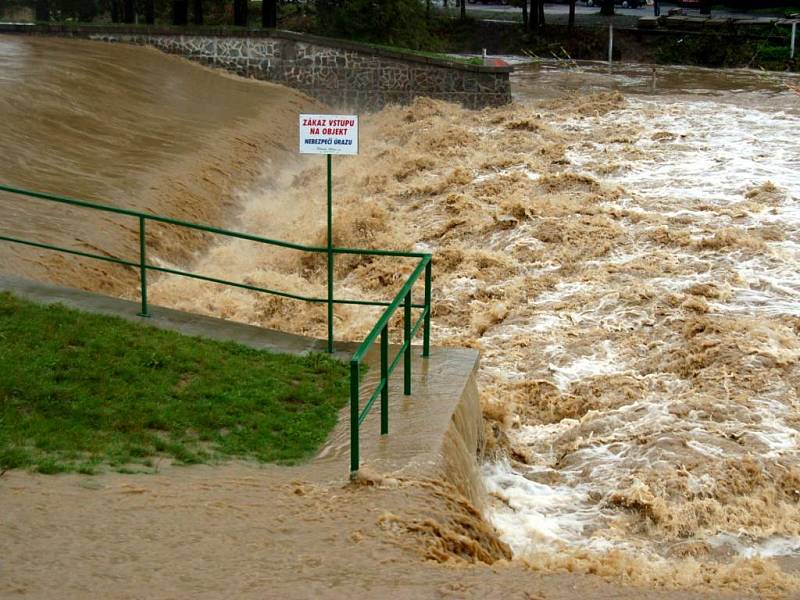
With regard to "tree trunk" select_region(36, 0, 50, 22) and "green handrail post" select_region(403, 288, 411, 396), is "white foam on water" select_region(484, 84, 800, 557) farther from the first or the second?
"tree trunk" select_region(36, 0, 50, 22)

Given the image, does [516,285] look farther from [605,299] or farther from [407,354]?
[407,354]

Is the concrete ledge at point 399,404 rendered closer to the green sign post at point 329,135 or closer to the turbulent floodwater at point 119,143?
the green sign post at point 329,135

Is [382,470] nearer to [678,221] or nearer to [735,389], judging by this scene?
[735,389]

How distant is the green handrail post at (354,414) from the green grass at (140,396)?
0.79 m

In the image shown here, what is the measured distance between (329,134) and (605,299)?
5.87 meters

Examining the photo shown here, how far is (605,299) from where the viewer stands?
14.7 meters

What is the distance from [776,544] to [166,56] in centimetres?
2388

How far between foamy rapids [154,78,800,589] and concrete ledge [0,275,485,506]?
77 cm

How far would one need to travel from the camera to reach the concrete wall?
1144 inches

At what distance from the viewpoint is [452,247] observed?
701 inches

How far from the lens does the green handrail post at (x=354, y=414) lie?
6992 mm

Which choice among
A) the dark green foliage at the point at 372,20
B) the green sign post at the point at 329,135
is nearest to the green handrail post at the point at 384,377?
the green sign post at the point at 329,135

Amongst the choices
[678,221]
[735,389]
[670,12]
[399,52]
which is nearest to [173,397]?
[735,389]

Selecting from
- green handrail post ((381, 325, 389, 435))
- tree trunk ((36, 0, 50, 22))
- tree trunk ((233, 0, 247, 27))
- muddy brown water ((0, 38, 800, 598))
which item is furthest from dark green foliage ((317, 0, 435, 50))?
green handrail post ((381, 325, 389, 435))
